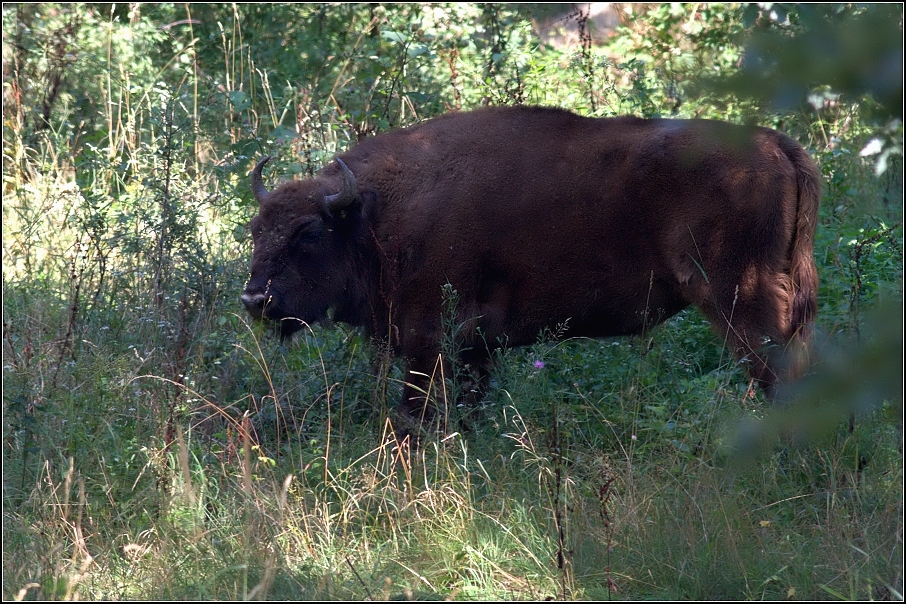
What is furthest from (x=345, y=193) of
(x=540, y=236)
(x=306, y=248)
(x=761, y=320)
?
(x=761, y=320)

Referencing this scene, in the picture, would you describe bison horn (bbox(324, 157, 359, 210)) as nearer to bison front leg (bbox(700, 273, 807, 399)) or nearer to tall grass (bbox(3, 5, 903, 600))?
tall grass (bbox(3, 5, 903, 600))

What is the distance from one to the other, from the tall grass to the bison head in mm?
429

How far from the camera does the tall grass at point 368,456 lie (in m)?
3.72

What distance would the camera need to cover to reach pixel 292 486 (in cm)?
442

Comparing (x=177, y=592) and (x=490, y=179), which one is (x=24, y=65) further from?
(x=177, y=592)

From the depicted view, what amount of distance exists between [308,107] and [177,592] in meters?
5.87

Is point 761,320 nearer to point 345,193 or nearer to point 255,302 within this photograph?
point 345,193

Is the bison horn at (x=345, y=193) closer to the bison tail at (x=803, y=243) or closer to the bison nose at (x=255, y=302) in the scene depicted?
the bison nose at (x=255, y=302)

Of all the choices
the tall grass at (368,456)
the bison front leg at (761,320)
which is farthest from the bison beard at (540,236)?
the tall grass at (368,456)

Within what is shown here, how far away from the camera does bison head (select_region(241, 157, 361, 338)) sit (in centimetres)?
558

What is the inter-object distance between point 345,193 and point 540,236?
1210 mm

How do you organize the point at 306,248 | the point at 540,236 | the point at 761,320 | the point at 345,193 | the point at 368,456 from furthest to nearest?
the point at 306,248 < the point at 345,193 < the point at 540,236 < the point at 761,320 < the point at 368,456

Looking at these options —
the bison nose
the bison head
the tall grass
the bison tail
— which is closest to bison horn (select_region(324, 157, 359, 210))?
the bison head

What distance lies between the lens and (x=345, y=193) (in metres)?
5.52
